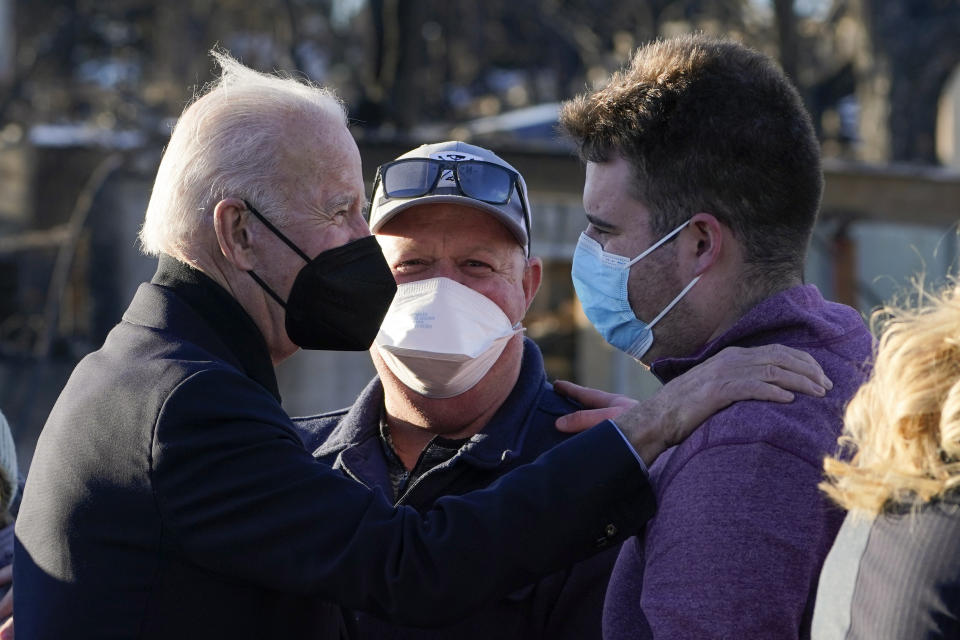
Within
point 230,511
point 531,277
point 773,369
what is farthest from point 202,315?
point 531,277

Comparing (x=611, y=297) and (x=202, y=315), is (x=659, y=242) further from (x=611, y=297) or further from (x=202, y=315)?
(x=202, y=315)

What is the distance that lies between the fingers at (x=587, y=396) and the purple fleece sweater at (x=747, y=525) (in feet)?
3.52

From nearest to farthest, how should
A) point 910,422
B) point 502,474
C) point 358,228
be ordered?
point 910,422, point 358,228, point 502,474

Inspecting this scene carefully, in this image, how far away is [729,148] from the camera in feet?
7.34

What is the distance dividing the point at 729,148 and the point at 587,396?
1.12 metres

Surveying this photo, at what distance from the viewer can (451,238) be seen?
321 centimetres

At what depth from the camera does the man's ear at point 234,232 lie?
2.44 metres

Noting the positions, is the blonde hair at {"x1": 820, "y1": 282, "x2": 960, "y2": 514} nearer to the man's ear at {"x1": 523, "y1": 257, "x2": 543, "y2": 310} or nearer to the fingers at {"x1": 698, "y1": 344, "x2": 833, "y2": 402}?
the fingers at {"x1": 698, "y1": 344, "x2": 833, "y2": 402}

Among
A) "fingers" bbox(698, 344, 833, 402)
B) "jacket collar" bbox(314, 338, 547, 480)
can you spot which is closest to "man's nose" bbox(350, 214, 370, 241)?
"jacket collar" bbox(314, 338, 547, 480)

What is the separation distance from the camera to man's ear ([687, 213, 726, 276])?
2270 millimetres

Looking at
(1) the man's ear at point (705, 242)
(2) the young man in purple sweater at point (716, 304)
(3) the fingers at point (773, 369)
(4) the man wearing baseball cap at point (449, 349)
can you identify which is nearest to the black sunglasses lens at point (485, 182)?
(4) the man wearing baseball cap at point (449, 349)

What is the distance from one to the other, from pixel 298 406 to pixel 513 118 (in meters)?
7.74

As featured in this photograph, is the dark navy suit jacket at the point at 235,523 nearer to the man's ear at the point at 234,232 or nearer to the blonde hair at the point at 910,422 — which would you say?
the man's ear at the point at 234,232

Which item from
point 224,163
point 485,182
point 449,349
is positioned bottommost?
point 449,349
